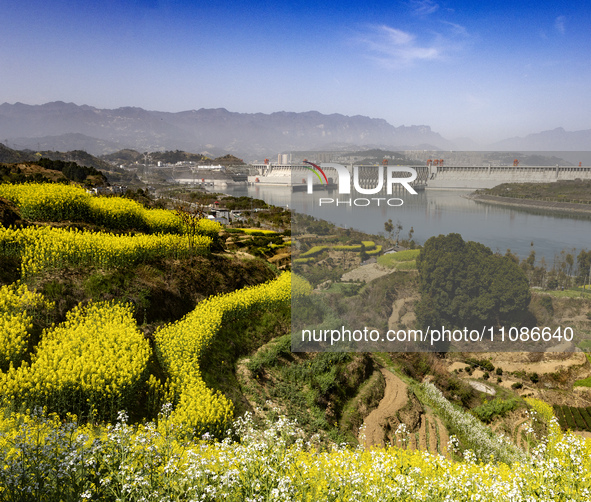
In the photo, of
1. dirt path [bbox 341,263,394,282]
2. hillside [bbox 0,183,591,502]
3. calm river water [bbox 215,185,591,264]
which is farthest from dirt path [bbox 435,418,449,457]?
calm river water [bbox 215,185,591,264]

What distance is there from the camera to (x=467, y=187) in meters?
13.0

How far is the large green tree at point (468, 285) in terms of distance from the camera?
1097cm

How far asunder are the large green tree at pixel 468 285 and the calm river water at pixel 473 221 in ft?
1.13

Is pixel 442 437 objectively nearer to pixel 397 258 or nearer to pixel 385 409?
pixel 385 409

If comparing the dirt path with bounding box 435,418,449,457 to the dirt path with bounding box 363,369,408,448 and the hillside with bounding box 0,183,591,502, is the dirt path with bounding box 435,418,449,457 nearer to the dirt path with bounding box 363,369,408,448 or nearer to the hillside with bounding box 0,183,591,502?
the hillside with bounding box 0,183,591,502

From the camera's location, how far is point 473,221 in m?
11.0

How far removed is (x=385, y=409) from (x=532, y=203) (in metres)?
7.87

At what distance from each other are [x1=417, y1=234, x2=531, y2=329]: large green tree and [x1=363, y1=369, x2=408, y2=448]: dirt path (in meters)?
2.20

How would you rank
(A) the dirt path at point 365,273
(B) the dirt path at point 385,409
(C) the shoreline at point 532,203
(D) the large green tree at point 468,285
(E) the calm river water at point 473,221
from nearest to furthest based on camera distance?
1. (B) the dirt path at point 385,409
2. (E) the calm river water at point 473,221
3. (D) the large green tree at point 468,285
4. (C) the shoreline at point 532,203
5. (A) the dirt path at point 365,273

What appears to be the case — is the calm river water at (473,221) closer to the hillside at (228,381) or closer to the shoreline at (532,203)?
the shoreline at (532,203)

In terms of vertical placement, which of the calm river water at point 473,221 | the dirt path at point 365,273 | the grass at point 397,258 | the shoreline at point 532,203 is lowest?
the dirt path at point 365,273

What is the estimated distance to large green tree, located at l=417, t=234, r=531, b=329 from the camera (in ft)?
36.0

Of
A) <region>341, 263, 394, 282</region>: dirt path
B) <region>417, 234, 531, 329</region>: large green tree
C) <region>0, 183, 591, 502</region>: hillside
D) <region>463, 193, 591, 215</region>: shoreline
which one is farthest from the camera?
<region>341, 263, 394, 282</region>: dirt path

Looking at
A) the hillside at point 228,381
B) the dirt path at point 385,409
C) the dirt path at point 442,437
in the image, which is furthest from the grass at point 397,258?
the dirt path at point 442,437
